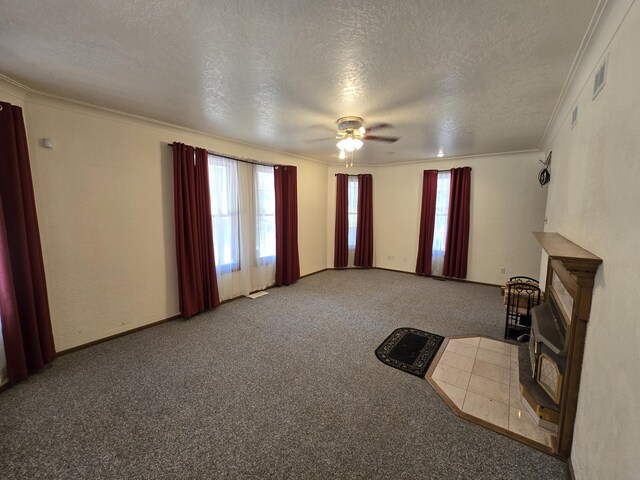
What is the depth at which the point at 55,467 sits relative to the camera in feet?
5.03

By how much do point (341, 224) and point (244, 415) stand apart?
463 cm

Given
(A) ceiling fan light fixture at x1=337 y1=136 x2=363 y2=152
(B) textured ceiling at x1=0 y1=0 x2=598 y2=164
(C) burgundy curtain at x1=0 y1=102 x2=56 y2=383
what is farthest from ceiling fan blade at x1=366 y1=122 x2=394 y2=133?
(C) burgundy curtain at x1=0 y1=102 x2=56 y2=383

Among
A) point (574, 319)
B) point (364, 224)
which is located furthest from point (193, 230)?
point (364, 224)

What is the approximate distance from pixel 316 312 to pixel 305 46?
10.2 ft

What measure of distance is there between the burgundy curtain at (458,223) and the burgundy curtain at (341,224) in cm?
214

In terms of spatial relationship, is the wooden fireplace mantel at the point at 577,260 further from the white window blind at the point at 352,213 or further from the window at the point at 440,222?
the white window blind at the point at 352,213

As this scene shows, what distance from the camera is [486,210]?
4957 mm

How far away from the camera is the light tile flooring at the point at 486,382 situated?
74.7 inches

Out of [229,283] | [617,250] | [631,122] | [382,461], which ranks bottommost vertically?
[382,461]

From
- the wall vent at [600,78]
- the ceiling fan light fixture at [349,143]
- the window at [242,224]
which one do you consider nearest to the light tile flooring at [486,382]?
the wall vent at [600,78]

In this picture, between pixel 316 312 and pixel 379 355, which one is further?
pixel 316 312

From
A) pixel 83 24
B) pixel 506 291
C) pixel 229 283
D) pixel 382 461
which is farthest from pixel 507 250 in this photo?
pixel 83 24

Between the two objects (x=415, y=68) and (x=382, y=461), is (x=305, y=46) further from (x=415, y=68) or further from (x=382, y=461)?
(x=382, y=461)

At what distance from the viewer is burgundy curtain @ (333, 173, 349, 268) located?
6.02 metres
